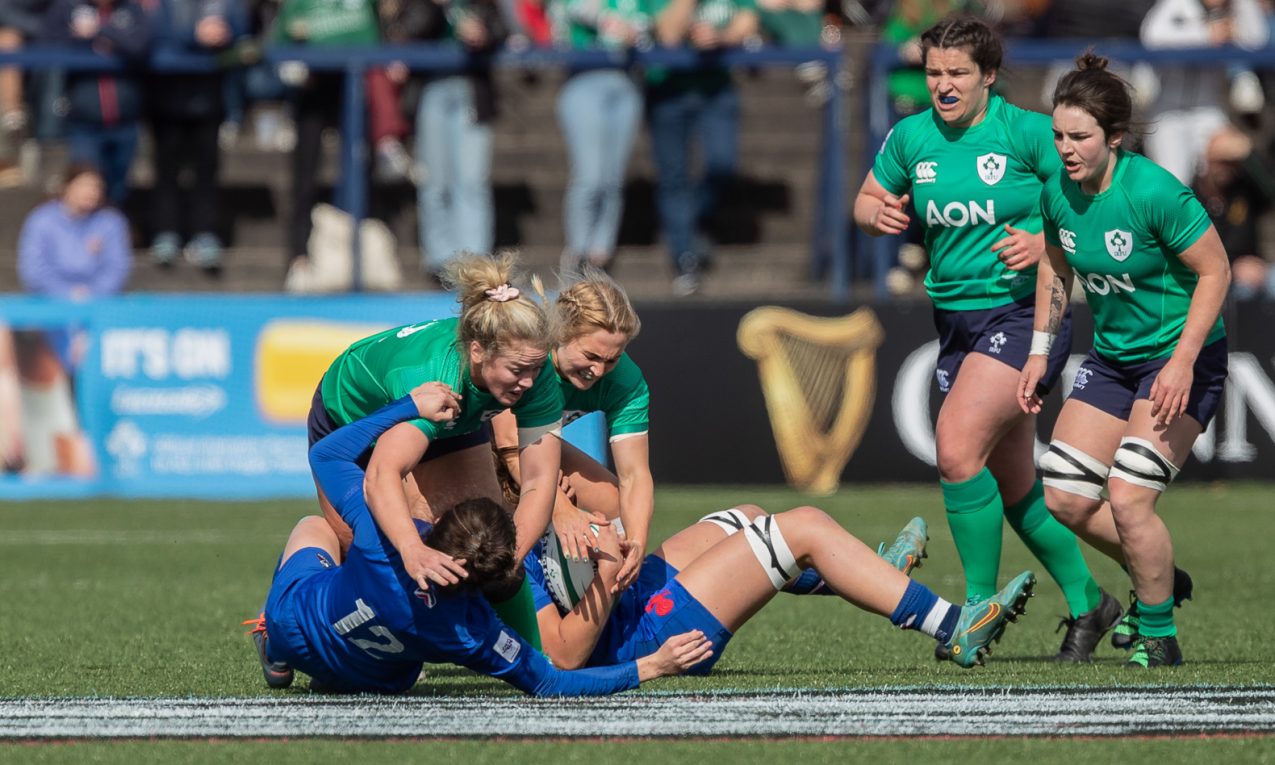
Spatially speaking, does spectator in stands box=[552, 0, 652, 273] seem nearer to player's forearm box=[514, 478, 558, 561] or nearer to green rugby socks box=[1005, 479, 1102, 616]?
green rugby socks box=[1005, 479, 1102, 616]

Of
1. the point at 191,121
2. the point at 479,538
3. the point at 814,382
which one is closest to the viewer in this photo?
the point at 479,538

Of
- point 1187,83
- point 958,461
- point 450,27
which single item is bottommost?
point 958,461

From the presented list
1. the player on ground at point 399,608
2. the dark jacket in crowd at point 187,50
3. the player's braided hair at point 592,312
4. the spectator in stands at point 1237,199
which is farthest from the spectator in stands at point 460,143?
the player on ground at point 399,608

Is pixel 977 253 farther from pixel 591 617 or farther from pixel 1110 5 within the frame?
pixel 1110 5

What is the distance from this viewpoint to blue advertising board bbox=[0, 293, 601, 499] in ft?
45.5

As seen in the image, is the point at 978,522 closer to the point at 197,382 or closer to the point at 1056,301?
the point at 1056,301

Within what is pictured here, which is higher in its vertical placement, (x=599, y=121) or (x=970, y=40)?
(x=970, y=40)

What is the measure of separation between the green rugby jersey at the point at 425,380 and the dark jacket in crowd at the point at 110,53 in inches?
348

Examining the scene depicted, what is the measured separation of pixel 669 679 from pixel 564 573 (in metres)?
0.56

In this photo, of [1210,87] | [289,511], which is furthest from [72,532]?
[1210,87]

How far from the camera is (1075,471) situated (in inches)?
276

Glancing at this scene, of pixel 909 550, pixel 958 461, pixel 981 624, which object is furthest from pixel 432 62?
pixel 981 624

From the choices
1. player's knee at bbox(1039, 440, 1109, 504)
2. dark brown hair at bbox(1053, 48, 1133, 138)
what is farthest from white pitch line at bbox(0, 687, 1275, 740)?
dark brown hair at bbox(1053, 48, 1133, 138)

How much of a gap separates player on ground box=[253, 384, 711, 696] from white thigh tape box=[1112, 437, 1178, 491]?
64.5 inches
